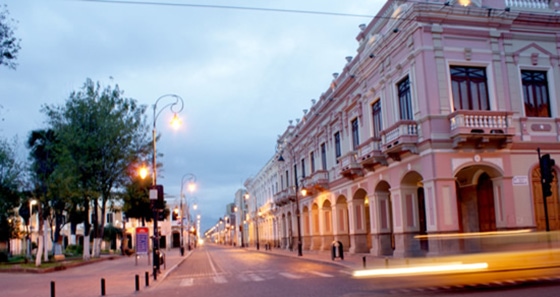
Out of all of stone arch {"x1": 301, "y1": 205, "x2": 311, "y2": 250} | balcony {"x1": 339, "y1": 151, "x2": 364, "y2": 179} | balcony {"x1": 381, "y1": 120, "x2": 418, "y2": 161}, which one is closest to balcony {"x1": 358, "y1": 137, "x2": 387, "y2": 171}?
balcony {"x1": 339, "y1": 151, "x2": 364, "y2": 179}

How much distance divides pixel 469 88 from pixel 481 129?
2.62 m

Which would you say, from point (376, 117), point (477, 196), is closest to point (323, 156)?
point (376, 117)

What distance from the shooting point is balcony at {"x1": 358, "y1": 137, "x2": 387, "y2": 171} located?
1148 inches

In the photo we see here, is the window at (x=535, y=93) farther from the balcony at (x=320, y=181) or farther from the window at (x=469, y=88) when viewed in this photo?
the balcony at (x=320, y=181)

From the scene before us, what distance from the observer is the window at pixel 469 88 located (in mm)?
25406

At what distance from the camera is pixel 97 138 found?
39.6 metres

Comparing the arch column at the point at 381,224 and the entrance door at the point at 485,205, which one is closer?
the entrance door at the point at 485,205

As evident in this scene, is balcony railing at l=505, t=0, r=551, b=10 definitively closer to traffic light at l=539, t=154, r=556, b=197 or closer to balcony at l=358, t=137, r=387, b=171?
balcony at l=358, t=137, r=387, b=171

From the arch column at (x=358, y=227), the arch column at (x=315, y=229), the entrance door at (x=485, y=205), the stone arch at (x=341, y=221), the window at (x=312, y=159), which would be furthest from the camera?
the window at (x=312, y=159)

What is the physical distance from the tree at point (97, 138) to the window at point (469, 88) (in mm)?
24537

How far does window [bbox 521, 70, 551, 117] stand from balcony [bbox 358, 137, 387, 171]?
23.9 ft

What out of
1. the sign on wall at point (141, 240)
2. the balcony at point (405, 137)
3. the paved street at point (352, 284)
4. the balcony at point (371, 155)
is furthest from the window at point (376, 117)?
the sign on wall at point (141, 240)

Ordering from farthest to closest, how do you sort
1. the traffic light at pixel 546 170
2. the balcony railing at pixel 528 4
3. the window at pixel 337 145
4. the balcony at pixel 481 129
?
the window at pixel 337 145 < the balcony railing at pixel 528 4 < the balcony at pixel 481 129 < the traffic light at pixel 546 170

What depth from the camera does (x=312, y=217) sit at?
47625mm
